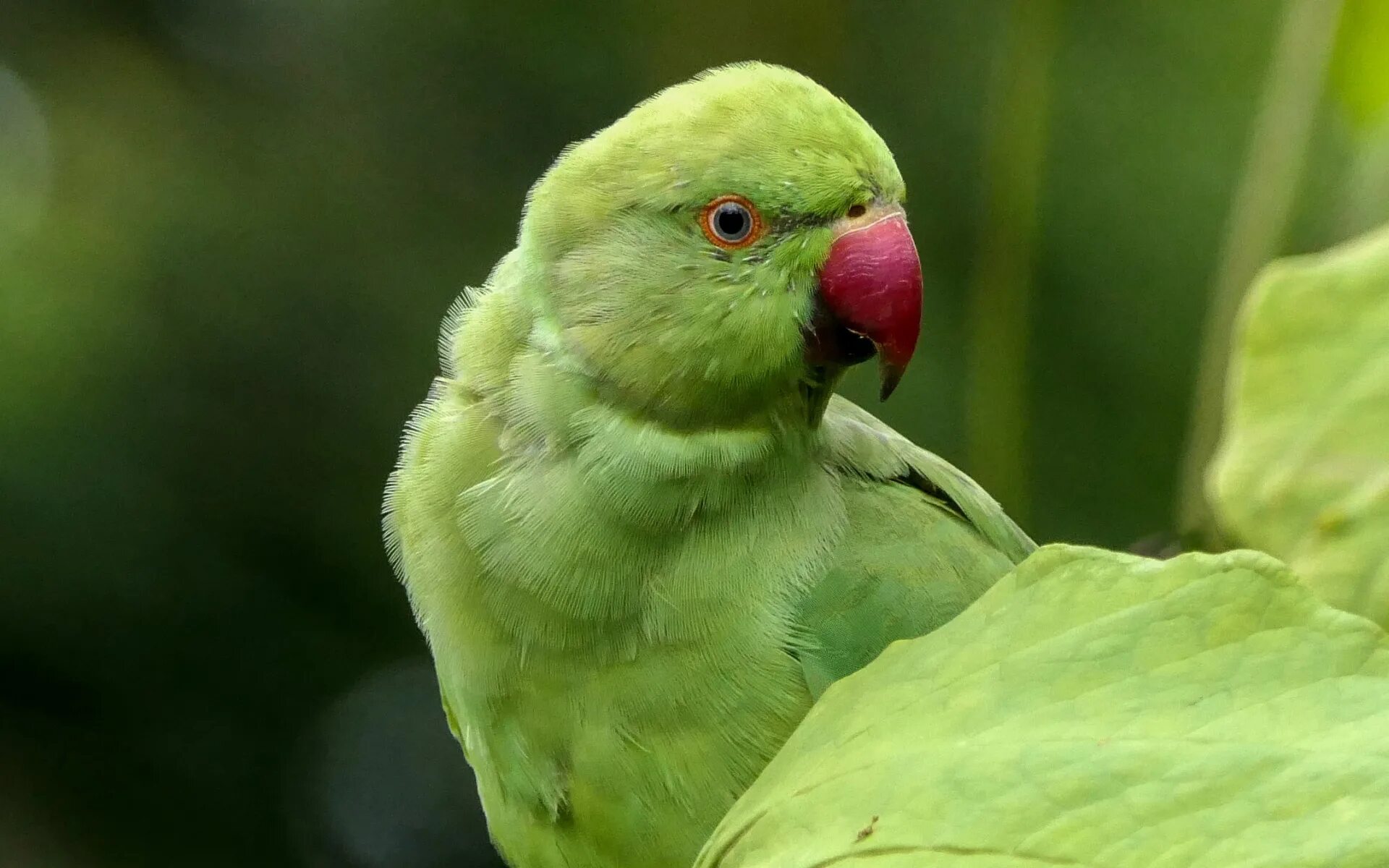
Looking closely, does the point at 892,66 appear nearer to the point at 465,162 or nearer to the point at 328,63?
the point at 465,162

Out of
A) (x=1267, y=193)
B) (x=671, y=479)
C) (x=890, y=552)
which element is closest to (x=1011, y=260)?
(x=1267, y=193)

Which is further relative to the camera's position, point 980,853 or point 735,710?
point 735,710

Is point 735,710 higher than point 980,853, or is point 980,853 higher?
point 980,853

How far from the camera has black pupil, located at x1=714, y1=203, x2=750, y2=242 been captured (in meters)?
1.03

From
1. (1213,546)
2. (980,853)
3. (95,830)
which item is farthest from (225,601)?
(980,853)

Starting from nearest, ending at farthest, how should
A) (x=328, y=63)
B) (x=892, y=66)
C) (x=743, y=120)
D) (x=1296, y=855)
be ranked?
(x=1296, y=855) → (x=743, y=120) → (x=328, y=63) → (x=892, y=66)

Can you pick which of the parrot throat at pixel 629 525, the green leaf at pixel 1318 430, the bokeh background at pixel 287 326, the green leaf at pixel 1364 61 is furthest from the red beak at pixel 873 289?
the bokeh background at pixel 287 326

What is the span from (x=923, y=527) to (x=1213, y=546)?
30 centimetres

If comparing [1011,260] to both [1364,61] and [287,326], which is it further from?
[287,326]

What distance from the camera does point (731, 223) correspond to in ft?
3.39

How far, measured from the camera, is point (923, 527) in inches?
46.9

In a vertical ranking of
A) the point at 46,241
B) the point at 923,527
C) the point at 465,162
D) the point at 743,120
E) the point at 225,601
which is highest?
the point at 743,120

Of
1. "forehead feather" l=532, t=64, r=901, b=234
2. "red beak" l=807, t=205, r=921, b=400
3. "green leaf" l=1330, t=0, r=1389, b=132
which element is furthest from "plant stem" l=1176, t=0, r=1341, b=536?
"forehead feather" l=532, t=64, r=901, b=234

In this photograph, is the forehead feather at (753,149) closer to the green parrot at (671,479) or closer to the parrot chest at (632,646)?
the green parrot at (671,479)
